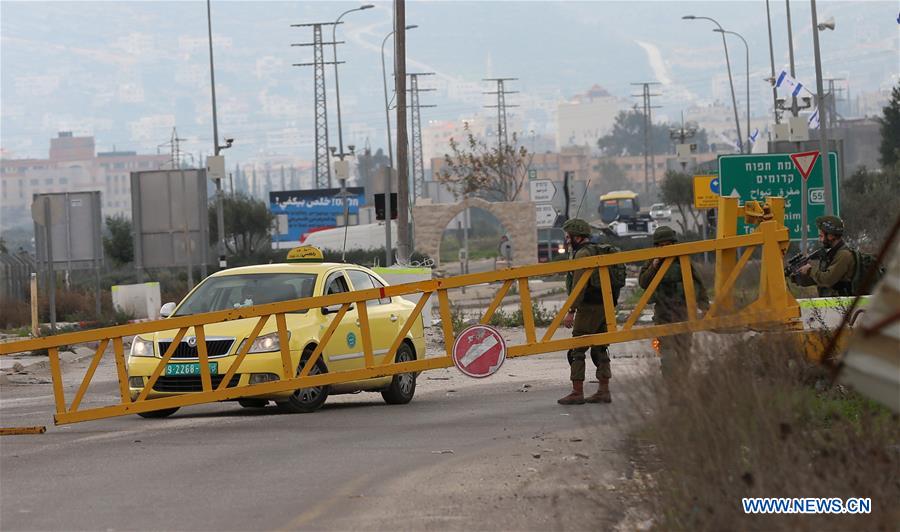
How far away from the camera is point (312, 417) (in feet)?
48.0

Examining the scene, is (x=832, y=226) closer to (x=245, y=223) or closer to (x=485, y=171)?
(x=245, y=223)

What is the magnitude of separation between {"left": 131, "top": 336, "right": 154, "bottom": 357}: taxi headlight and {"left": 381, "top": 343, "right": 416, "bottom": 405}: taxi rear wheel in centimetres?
260

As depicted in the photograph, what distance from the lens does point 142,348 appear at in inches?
586

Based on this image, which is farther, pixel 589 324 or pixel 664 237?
pixel 664 237

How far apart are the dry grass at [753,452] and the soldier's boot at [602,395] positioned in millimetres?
6498

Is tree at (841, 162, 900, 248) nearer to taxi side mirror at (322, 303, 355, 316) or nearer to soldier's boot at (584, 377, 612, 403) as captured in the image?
soldier's boot at (584, 377, 612, 403)

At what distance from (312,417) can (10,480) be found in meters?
4.30

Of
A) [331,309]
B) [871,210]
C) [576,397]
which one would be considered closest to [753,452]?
[576,397]

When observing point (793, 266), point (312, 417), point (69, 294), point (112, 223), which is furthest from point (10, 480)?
point (112, 223)

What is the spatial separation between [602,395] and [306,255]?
5594 mm

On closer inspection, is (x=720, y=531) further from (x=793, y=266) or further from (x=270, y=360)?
(x=793, y=266)

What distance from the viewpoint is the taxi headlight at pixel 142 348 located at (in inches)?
584

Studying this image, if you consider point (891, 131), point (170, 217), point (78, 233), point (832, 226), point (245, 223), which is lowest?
point (832, 226)

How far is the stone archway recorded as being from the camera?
A: 5734 cm
